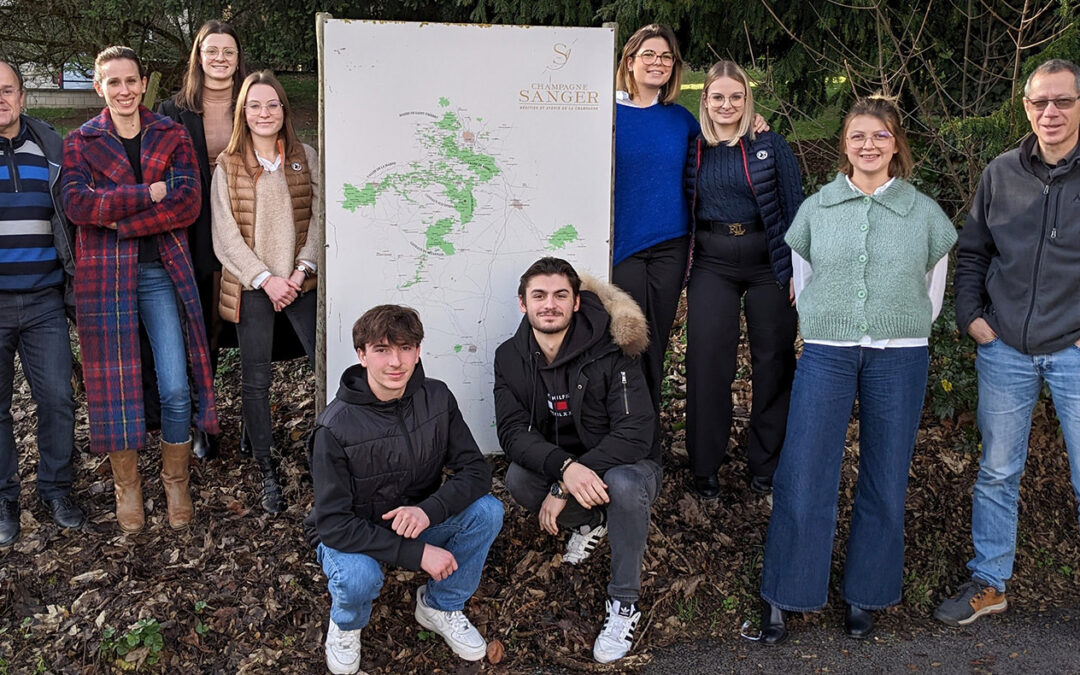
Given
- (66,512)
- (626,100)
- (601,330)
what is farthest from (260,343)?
(626,100)

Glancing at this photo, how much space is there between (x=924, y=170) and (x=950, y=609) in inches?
123

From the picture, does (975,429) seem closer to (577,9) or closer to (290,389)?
(577,9)

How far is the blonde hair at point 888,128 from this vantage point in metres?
3.76

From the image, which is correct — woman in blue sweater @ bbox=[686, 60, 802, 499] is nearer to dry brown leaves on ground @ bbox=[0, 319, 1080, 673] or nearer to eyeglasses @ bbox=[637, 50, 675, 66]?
eyeglasses @ bbox=[637, 50, 675, 66]

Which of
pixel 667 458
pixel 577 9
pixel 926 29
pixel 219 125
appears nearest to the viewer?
pixel 219 125

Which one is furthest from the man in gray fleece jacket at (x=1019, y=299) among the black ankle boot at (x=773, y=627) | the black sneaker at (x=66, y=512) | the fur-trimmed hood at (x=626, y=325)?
the black sneaker at (x=66, y=512)

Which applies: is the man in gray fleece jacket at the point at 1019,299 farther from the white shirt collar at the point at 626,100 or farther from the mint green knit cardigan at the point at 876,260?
the white shirt collar at the point at 626,100

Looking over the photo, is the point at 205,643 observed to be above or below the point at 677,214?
below

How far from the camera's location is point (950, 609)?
4.27m

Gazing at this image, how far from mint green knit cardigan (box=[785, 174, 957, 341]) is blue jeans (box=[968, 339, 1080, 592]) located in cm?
47

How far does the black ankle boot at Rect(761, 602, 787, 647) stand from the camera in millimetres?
4113

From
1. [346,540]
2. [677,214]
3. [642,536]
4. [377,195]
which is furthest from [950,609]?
[377,195]

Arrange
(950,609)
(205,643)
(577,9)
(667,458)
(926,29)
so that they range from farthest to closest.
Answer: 1. (577,9)
2. (926,29)
3. (667,458)
4. (950,609)
5. (205,643)

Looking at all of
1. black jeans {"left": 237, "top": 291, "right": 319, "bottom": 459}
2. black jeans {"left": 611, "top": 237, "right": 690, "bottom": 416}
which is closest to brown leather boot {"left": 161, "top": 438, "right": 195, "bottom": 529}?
black jeans {"left": 237, "top": 291, "right": 319, "bottom": 459}
